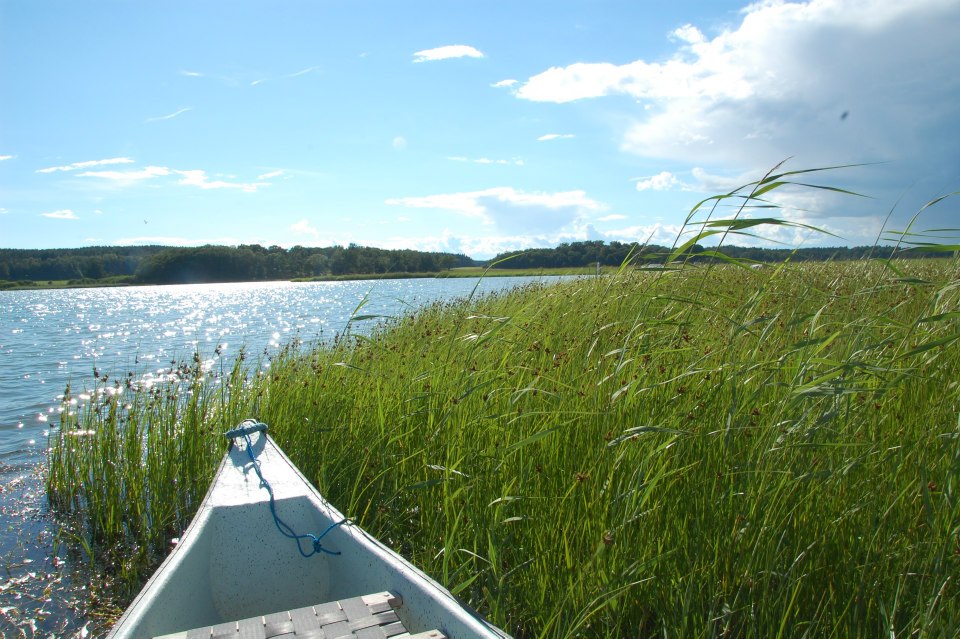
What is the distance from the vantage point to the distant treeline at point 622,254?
3.08 metres

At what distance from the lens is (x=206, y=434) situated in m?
4.72

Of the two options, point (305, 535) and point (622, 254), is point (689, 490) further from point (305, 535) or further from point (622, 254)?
point (622, 254)

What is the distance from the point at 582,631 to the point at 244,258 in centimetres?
6968

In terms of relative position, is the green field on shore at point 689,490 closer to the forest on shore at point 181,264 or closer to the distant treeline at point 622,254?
the distant treeline at point 622,254

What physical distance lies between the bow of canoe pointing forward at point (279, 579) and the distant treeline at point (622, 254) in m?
1.66

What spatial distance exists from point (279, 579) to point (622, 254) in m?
4.63

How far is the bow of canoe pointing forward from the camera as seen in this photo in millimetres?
2188

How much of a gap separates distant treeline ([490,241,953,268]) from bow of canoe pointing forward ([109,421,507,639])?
5.43 feet

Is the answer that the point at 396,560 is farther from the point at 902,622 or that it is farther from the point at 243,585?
the point at 902,622

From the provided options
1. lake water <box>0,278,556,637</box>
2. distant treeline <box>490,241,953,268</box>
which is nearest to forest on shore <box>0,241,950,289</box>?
lake water <box>0,278,556,637</box>

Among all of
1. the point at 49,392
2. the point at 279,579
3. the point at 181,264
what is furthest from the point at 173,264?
the point at 279,579

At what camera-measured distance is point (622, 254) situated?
6.40 m

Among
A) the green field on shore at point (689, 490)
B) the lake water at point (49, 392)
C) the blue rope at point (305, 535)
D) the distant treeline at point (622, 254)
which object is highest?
the distant treeline at point (622, 254)

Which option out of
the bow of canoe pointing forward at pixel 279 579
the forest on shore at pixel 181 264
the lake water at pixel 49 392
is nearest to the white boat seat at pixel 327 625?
the bow of canoe pointing forward at pixel 279 579
